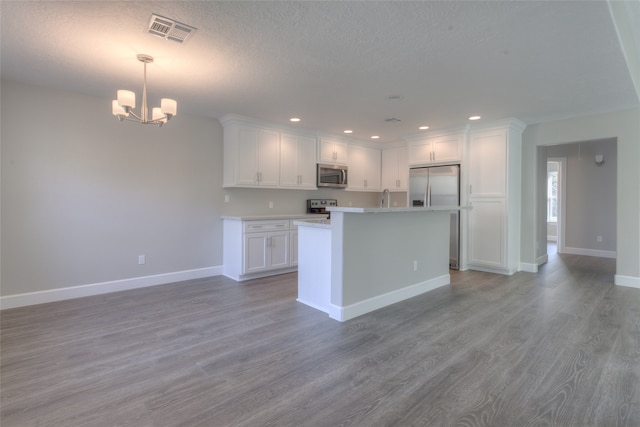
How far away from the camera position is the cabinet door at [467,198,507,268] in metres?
4.95

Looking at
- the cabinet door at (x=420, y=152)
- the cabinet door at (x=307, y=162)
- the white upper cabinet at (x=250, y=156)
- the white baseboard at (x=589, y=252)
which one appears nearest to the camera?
the white upper cabinet at (x=250, y=156)

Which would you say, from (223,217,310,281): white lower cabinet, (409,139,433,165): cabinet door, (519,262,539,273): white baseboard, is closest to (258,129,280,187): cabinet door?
(223,217,310,281): white lower cabinet

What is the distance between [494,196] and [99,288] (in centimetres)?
560

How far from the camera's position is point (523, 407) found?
1.82 m

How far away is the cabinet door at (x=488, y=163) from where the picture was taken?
16.1ft

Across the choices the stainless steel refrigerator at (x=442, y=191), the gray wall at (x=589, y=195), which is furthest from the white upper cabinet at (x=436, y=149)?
the gray wall at (x=589, y=195)

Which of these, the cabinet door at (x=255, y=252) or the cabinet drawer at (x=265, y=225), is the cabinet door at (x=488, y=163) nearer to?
the cabinet drawer at (x=265, y=225)

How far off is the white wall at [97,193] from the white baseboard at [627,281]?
18.4 ft

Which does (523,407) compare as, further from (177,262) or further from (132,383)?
(177,262)

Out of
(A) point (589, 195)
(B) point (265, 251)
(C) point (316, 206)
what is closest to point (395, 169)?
(C) point (316, 206)

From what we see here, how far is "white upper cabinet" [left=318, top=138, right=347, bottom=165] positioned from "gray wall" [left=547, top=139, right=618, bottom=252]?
173 inches

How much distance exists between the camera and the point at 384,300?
3.48 metres

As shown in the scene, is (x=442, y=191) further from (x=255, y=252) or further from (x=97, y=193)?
(x=97, y=193)

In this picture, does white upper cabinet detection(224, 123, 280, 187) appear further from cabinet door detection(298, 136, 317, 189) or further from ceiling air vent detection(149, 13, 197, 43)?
ceiling air vent detection(149, 13, 197, 43)
